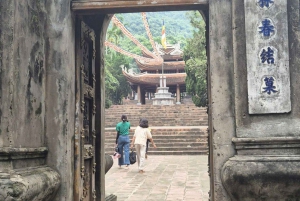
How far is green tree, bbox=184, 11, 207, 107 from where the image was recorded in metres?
16.4

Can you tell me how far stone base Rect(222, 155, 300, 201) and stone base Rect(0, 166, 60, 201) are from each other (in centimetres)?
165

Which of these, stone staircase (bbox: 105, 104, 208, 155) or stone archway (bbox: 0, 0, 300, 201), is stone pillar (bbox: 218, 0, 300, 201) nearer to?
stone archway (bbox: 0, 0, 300, 201)

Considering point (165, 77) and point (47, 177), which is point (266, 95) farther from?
point (165, 77)

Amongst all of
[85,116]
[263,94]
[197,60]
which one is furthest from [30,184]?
[197,60]

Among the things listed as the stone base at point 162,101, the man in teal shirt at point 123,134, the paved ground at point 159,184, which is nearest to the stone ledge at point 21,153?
the paved ground at point 159,184

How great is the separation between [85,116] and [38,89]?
894 mm

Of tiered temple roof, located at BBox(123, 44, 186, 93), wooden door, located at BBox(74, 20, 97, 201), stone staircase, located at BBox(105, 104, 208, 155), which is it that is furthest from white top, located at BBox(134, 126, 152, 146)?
tiered temple roof, located at BBox(123, 44, 186, 93)

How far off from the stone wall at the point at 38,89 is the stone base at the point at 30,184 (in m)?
0.02

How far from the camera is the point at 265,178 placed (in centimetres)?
336

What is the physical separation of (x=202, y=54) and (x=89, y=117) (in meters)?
12.8

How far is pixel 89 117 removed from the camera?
15.1 ft

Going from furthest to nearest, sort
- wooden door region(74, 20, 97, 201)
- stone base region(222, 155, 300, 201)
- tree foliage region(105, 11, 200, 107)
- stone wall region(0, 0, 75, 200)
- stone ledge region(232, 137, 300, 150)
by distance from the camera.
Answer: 1. tree foliage region(105, 11, 200, 107)
2. wooden door region(74, 20, 97, 201)
3. stone ledge region(232, 137, 300, 150)
4. stone base region(222, 155, 300, 201)
5. stone wall region(0, 0, 75, 200)

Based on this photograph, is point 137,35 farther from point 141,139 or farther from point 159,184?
point 159,184

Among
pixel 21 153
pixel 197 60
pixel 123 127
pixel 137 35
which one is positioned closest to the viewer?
pixel 21 153
